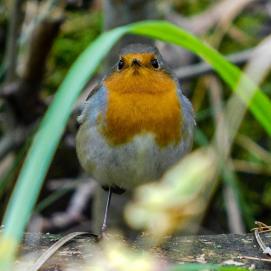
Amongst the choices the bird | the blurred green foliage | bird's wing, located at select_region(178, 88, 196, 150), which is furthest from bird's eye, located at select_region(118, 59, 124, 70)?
the blurred green foliage

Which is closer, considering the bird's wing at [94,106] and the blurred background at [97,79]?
the bird's wing at [94,106]

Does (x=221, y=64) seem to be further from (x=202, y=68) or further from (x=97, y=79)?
(x=97, y=79)

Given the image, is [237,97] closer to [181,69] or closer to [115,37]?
[115,37]

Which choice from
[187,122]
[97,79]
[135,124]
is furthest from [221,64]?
[97,79]

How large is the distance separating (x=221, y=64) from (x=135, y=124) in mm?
1110

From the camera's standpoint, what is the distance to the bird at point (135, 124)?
2521 millimetres

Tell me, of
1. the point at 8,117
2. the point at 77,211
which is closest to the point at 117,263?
the point at 8,117

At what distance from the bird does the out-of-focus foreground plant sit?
1039 mm

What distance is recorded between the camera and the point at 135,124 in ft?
8.27

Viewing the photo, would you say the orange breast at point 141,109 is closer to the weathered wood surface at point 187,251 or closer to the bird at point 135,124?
the bird at point 135,124

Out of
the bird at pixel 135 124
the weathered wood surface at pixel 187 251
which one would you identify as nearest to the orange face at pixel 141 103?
the bird at pixel 135 124

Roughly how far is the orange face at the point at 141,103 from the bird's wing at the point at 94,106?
0.04 meters

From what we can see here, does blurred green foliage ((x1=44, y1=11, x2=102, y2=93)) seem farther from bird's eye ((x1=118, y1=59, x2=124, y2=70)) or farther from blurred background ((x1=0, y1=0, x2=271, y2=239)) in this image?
bird's eye ((x1=118, y1=59, x2=124, y2=70))

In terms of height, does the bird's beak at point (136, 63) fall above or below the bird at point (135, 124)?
above
